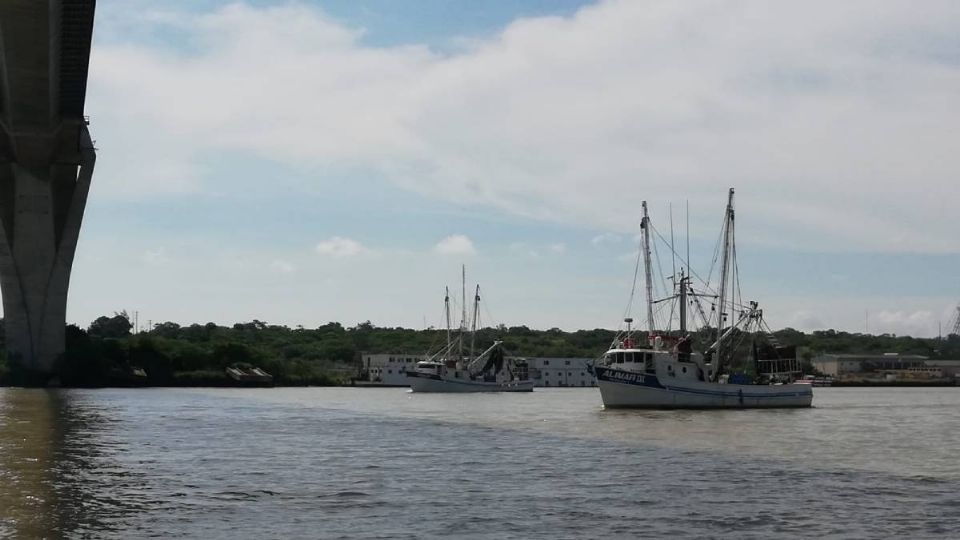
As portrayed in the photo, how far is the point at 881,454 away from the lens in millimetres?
39219

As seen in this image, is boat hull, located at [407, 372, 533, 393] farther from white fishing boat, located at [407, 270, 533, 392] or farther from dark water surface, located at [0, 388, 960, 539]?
dark water surface, located at [0, 388, 960, 539]

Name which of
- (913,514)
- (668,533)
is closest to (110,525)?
(668,533)

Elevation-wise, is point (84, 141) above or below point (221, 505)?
above

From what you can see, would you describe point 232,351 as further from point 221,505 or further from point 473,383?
point 221,505

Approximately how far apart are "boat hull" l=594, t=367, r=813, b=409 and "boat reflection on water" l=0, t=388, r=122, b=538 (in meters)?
35.4

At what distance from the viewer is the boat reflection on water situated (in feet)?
64.2

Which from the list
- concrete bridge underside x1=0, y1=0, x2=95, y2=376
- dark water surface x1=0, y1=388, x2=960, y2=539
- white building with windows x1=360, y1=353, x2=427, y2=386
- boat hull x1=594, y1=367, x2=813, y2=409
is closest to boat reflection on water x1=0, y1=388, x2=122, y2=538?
dark water surface x1=0, y1=388, x2=960, y2=539

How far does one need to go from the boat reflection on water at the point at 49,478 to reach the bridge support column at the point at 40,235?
1554 inches

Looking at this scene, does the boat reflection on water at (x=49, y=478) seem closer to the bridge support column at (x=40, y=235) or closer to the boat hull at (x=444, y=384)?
the bridge support column at (x=40, y=235)

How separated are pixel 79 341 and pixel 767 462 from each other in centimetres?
8424

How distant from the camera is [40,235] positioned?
8725 cm

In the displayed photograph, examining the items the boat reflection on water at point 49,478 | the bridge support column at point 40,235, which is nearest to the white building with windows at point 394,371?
the bridge support column at point 40,235

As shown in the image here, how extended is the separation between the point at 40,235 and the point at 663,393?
154 feet

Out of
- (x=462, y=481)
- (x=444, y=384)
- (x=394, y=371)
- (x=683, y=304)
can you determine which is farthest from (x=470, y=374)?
(x=462, y=481)
